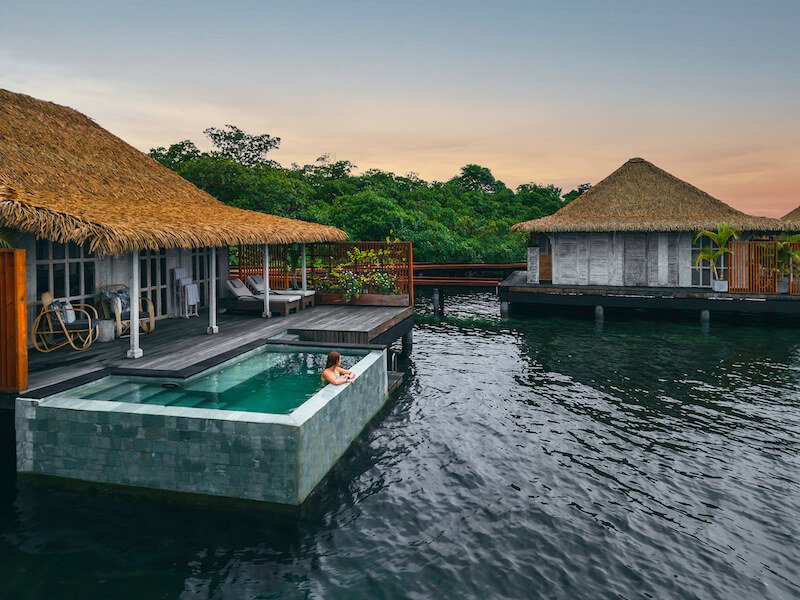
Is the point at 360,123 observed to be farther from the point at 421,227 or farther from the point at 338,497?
the point at 338,497

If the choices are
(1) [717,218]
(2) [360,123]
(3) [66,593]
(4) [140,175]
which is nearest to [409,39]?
(2) [360,123]

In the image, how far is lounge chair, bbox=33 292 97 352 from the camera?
32.8ft

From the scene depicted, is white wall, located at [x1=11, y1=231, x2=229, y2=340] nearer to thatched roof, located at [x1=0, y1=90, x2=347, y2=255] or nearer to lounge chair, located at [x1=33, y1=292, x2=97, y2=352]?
lounge chair, located at [x1=33, y1=292, x2=97, y2=352]

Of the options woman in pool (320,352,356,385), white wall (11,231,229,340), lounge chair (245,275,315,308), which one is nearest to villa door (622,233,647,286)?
lounge chair (245,275,315,308)

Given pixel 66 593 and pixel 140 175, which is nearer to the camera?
pixel 66 593

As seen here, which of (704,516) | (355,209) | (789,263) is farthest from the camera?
(355,209)

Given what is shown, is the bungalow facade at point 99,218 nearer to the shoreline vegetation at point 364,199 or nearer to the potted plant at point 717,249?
the potted plant at point 717,249

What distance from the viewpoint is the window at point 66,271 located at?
10.4 metres

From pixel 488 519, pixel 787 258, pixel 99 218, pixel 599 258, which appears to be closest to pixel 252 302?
pixel 99 218

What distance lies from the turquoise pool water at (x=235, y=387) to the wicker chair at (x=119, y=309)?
2.89 metres

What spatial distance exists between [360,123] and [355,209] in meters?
6.04

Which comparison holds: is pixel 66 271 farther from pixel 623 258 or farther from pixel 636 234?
pixel 636 234

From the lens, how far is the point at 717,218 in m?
23.2

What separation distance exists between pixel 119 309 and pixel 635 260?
20.5 meters
